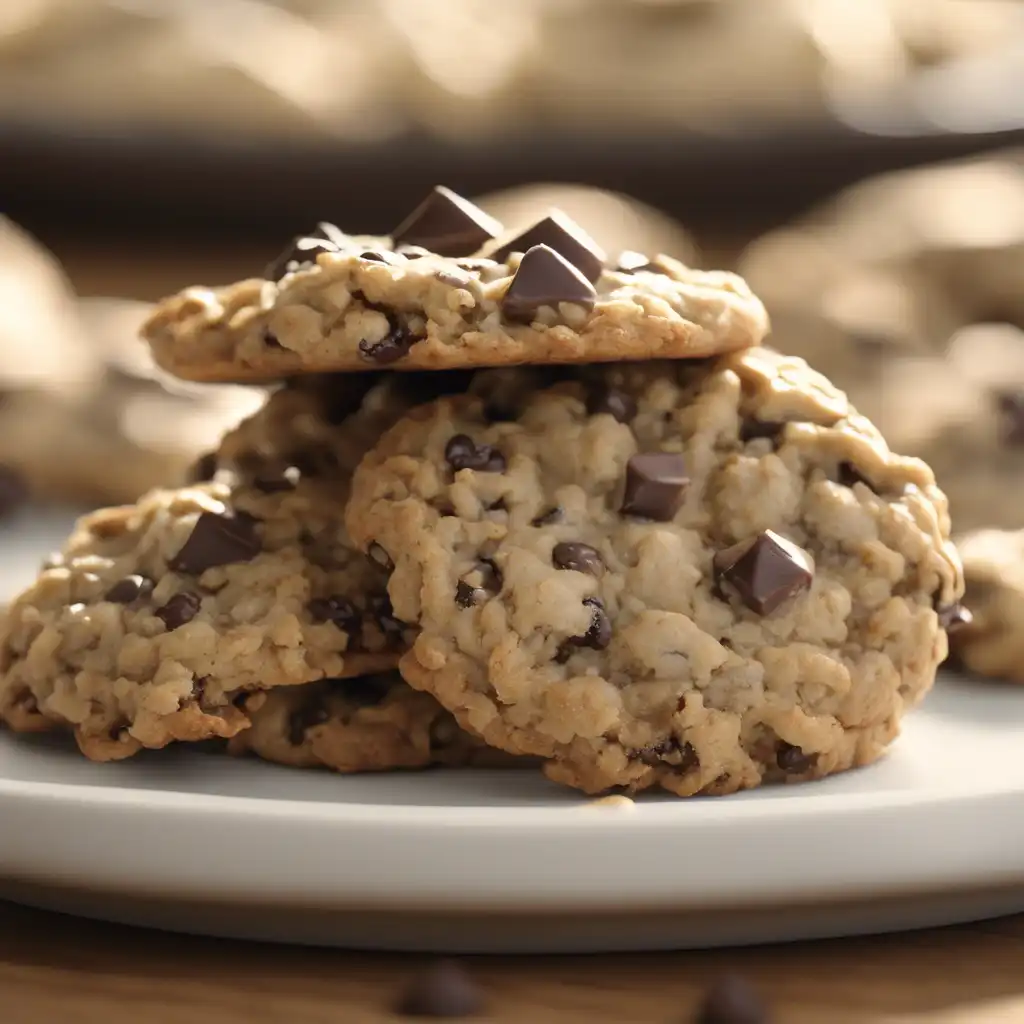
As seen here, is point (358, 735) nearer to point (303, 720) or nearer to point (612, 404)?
point (303, 720)

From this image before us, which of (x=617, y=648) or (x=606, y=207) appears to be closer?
(x=617, y=648)

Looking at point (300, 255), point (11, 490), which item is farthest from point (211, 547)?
point (11, 490)

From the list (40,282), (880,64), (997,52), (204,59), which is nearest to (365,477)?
(40,282)

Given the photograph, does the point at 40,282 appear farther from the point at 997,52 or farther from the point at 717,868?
the point at 997,52

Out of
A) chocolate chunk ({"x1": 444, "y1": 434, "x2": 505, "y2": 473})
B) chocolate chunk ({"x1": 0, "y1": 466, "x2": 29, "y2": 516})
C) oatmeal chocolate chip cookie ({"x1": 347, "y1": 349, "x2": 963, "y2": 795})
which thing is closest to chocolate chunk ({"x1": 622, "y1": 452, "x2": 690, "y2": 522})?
oatmeal chocolate chip cookie ({"x1": 347, "y1": 349, "x2": 963, "y2": 795})

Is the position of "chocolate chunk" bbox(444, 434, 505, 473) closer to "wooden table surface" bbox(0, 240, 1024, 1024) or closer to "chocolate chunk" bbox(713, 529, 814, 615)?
"chocolate chunk" bbox(713, 529, 814, 615)

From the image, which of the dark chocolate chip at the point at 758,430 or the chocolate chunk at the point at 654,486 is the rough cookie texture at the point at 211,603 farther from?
the dark chocolate chip at the point at 758,430
